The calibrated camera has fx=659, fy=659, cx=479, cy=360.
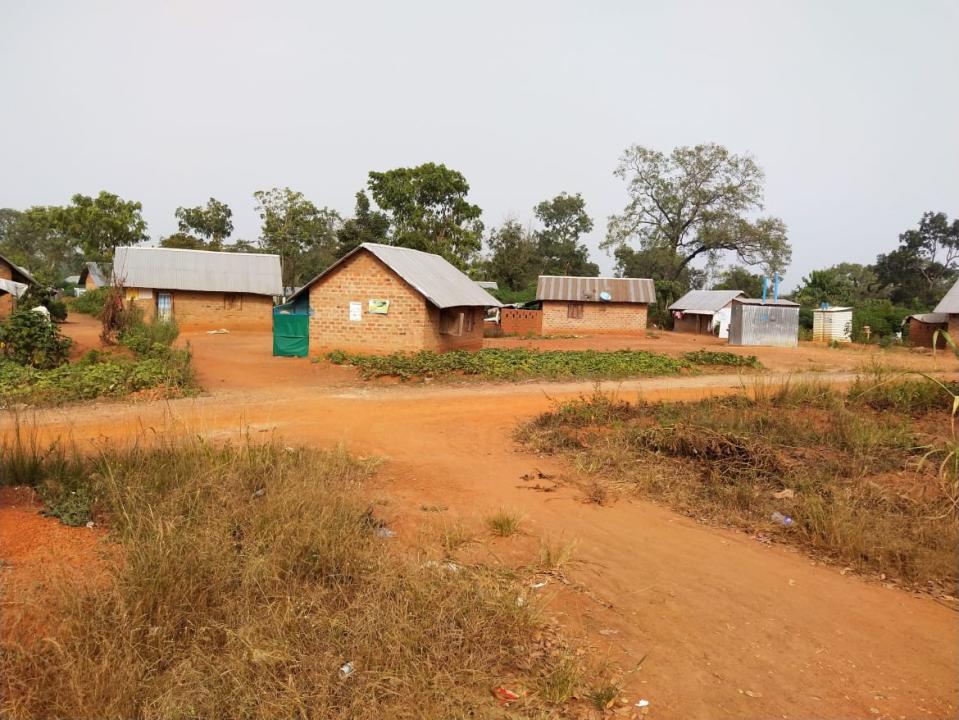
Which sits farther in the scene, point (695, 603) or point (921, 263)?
point (921, 263)

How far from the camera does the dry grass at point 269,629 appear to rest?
3127mm

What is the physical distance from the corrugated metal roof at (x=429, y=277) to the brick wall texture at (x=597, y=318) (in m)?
12.1

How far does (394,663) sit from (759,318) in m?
32.6

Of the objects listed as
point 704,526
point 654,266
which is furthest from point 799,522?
point 654,266

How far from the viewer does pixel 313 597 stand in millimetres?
3918

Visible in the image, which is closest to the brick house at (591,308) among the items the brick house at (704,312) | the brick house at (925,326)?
the brick house at (704,312)

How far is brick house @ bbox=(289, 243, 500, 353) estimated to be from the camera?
20.2 metres

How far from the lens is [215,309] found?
34344mm

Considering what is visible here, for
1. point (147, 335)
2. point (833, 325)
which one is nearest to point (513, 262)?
point (833, 325)

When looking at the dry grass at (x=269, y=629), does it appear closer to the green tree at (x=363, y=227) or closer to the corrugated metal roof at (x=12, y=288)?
the corrugated metal roof at (x=12, y=288)

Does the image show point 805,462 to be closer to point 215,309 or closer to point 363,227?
point 215,309

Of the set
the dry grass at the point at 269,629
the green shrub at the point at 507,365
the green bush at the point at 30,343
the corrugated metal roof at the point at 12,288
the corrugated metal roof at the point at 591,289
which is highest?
the corrugated metal roof at the point at 591,289

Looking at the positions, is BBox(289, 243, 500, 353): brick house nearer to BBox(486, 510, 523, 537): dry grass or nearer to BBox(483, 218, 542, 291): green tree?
BBox(486, 510, 523, 537): dry grass

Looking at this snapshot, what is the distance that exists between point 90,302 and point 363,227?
19.0 m
